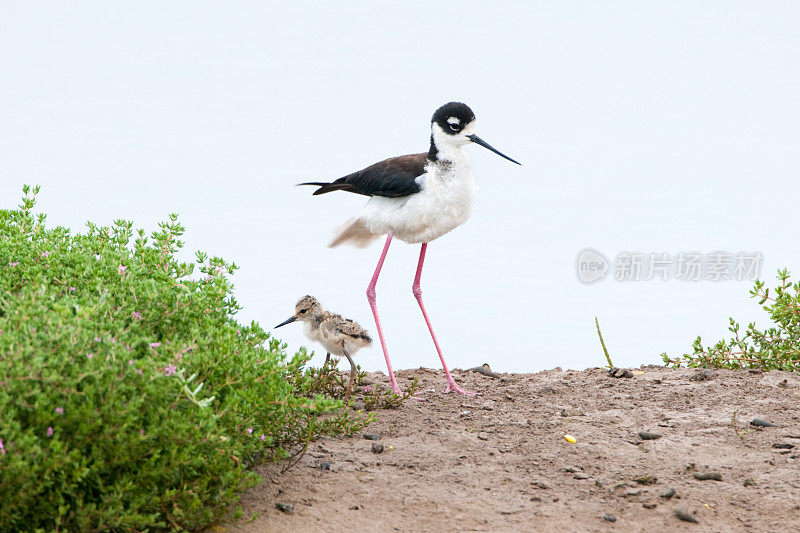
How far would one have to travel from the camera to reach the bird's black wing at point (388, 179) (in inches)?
308

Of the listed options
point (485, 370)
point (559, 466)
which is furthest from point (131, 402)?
point (485, 370)

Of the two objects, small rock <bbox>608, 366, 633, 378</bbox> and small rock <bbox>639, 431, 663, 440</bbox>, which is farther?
small rock <bbox>608, 366, 633, 378</bbox>

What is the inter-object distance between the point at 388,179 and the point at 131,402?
426 centimetres

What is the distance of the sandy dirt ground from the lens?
17.7ft

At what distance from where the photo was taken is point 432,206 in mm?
7738

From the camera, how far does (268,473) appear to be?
5.76m

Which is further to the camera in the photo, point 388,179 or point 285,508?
point 388,179

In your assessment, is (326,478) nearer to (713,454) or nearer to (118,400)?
(118,400)

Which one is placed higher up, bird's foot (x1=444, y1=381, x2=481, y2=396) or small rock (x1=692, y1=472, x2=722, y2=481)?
bird's foot (x1=444, y1=381, x2=481, y2=396)

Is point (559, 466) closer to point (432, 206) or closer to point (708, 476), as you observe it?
point (708, 476)

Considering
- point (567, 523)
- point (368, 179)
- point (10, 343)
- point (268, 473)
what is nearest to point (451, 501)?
point (567, 523)

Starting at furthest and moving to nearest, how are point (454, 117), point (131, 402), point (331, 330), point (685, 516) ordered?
point (454, 117) < point (331, 330) < point (685, 516) < point (131, 402)

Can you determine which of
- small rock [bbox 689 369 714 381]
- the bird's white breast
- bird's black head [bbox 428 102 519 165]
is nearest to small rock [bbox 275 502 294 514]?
the bird's white breast

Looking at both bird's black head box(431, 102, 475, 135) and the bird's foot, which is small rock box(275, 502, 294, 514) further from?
bird's black head box(431, 102, 475, 135)
